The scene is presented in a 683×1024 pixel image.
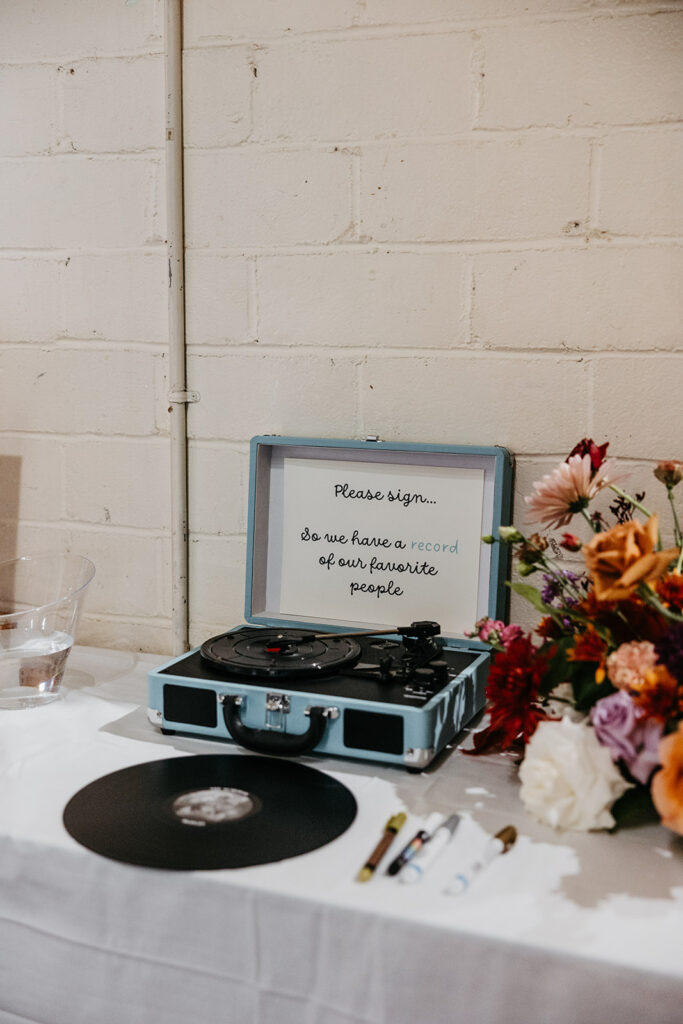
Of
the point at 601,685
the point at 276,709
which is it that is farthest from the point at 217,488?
the point at 601,685

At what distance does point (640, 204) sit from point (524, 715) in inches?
26.2

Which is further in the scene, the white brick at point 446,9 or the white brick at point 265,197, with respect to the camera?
the white brick at point 265,197

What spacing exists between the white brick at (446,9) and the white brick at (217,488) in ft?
2.09

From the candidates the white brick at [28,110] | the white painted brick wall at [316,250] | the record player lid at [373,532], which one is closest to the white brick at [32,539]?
the white painted brick wall at [316,250]

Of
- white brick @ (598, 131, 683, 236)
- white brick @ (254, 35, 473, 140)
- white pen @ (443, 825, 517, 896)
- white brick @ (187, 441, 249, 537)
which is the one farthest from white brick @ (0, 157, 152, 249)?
white pen @ (443, 825, 517, 896)

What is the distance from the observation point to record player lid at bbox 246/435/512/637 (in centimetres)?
127

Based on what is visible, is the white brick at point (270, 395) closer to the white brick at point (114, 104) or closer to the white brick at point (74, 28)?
the white brick at point (114, 104)

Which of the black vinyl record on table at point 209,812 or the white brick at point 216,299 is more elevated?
the white brick at point 216,299

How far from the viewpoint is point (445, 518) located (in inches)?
50.4

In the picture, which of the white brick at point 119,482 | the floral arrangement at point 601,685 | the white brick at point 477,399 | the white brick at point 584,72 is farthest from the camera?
the white brick at point 119,482

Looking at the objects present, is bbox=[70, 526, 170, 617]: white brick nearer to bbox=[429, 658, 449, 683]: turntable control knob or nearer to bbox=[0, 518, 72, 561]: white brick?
bbox=[0, 518, 72, 561]: white brick

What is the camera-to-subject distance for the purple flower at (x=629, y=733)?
0.83 metres

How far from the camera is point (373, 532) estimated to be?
132 centimetres

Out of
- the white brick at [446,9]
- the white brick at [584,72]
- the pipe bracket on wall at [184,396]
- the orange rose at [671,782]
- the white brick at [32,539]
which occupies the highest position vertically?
the white brick at [446,9]
